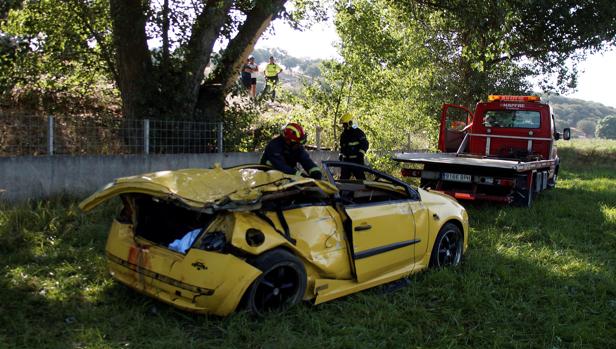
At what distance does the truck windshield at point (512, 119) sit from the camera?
11.2 meters

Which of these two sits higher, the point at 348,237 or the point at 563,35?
the point at 563,35

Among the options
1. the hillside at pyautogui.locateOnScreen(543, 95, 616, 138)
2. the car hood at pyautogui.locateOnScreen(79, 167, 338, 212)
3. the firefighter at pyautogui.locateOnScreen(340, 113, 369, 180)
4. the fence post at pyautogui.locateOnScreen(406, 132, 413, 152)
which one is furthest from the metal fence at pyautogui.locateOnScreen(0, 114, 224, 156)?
→ the hillside at pyautogui.locateOnScreen(543, 95, 616, 138)

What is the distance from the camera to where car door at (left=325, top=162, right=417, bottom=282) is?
15.2ft

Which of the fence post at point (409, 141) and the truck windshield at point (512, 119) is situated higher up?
the truck windshield at point (512, 119)

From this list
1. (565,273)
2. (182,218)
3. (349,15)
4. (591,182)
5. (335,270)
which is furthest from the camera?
(591,182)

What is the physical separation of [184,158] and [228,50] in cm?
243

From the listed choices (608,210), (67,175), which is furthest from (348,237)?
(608,210)

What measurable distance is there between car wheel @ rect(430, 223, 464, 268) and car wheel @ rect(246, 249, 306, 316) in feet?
6.62

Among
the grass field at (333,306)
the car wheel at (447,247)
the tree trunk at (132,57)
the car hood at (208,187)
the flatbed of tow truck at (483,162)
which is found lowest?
the grass field at (333,306)

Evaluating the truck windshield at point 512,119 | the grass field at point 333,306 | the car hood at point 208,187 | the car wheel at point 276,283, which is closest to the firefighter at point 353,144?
the grass field at point 333,306

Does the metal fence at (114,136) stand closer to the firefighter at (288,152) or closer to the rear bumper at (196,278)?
the firefighter at (288,152)

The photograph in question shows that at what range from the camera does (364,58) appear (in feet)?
40.6

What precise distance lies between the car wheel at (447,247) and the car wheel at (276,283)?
2018mm

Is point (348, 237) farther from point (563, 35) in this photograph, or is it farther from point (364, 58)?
point (563, 35)
